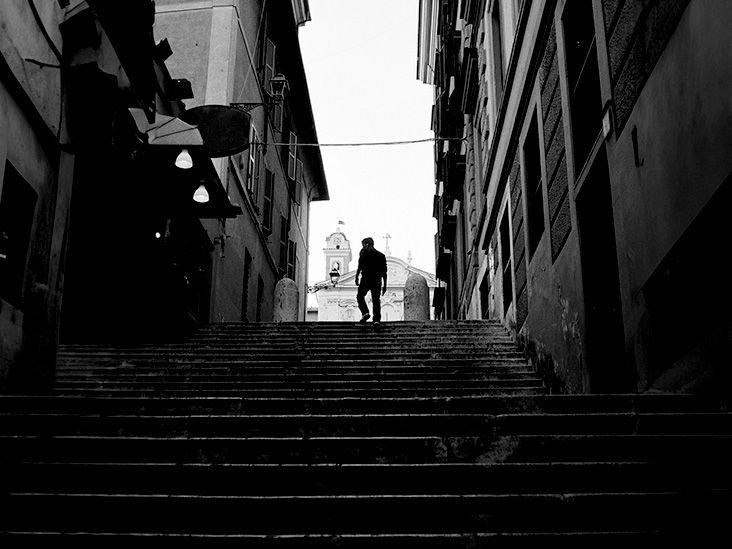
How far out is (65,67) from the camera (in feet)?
28.9

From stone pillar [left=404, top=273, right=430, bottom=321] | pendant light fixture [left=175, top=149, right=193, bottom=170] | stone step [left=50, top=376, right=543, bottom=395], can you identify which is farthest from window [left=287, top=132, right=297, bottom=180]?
stone step [left=50, top=376, right=543, bottom=395]

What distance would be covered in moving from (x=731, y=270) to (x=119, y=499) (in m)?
3.47

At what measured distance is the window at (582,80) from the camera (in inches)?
319

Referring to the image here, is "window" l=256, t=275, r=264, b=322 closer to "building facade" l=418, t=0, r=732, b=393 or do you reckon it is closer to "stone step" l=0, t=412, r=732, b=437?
"building facade" l=418, t=0, r=732, b=393

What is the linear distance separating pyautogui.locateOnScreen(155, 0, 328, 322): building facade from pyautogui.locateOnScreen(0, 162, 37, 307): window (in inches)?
297

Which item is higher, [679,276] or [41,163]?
[41,163]

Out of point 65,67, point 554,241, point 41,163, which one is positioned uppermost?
point 65,67

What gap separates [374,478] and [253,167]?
1578 centimetres

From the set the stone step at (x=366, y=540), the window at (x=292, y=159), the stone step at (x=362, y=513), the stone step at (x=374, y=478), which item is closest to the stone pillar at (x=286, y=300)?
the window at (x=292, y=159)

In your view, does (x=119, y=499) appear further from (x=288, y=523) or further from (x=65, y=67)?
(x=65, y=67)

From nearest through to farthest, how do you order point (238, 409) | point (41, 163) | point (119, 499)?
point (119, 499), point (238, 409), point (41, 163)

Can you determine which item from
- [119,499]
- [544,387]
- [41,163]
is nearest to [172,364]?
[41,163]

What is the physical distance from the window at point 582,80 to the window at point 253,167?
35.8 feet

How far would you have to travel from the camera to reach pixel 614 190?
6.69 m
